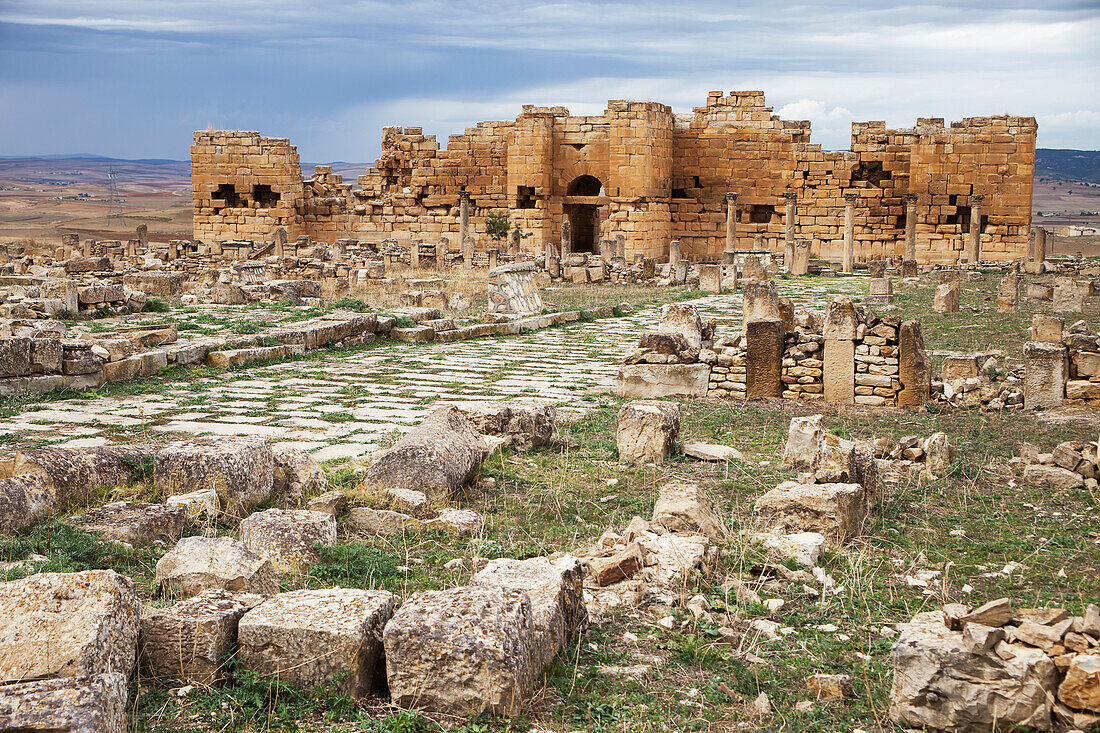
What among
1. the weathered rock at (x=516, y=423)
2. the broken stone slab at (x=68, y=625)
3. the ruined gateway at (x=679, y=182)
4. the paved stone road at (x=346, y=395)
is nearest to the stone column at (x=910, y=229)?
the ruined gateway at (x=679, y=182)

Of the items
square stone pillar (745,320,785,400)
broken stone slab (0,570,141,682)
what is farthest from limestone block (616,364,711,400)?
broken stone slab (0,570,141,682)

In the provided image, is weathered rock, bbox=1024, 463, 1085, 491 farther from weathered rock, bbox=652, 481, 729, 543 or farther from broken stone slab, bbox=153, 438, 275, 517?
broken stone slab, bbox=153, 438, 275, 517

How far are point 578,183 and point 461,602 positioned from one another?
29473 mm

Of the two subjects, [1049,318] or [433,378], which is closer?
[433,378]

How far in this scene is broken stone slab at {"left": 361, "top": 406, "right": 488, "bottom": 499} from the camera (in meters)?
6.61

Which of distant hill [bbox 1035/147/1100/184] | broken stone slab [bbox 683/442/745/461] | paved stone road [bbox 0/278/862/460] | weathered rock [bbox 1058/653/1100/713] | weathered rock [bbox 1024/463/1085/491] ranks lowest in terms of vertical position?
paved stone road [bbox 0/278/862/460]

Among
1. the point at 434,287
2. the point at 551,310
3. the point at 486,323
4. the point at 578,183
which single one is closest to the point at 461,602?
the point at 486,323

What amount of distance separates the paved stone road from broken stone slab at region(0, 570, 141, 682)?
387cm

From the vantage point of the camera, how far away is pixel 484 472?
760cm

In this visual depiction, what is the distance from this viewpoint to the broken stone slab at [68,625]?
12.0ft

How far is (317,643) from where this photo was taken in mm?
3977

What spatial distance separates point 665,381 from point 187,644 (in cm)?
739

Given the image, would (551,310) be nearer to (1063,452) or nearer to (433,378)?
(433,378)

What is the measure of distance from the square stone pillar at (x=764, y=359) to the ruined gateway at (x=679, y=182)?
61.5 feet
